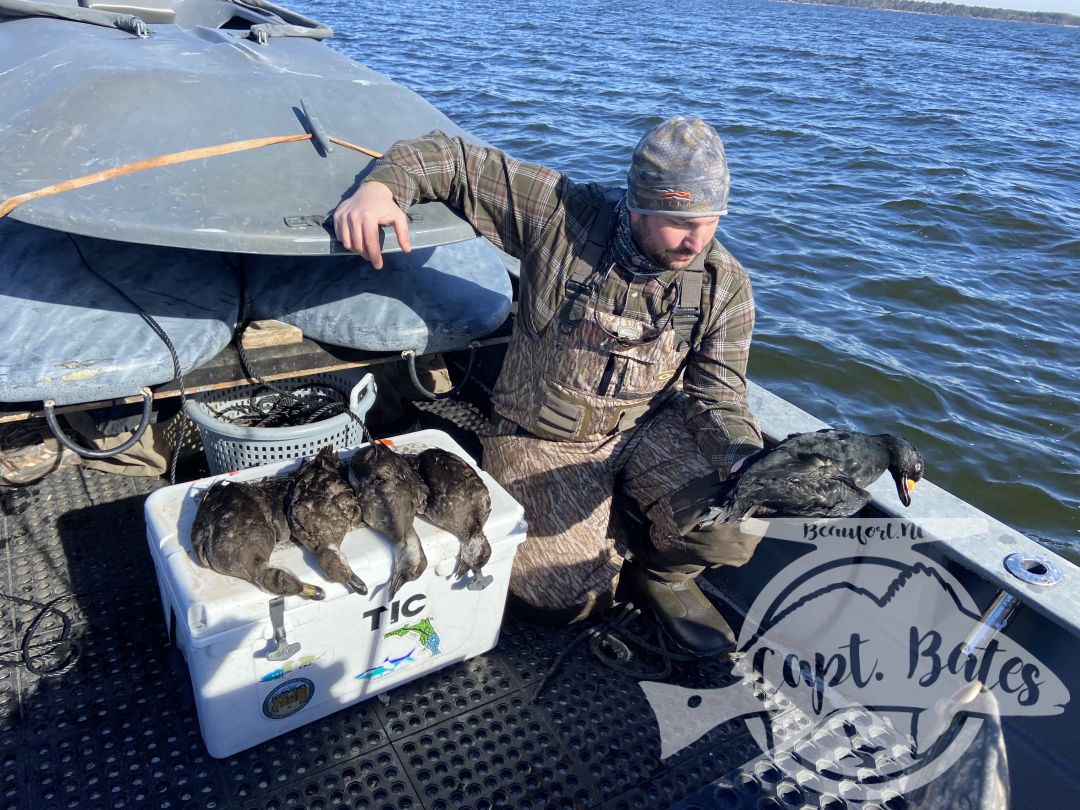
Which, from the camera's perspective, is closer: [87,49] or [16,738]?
[16,738]

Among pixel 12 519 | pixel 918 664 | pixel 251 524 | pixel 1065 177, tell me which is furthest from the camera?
pixel 1065 177

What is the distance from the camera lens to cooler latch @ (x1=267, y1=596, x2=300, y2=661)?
2.30 meters

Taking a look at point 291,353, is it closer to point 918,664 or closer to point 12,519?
point 12,519

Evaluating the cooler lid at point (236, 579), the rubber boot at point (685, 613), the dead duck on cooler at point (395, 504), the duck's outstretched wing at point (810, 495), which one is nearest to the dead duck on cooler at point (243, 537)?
the cooler lid at point (236, 579)

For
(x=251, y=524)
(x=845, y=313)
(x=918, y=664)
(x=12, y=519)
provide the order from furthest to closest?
(x=845, y=313) → (x=12, y=519) → (x=918, y=664) → (x=251, y=524)

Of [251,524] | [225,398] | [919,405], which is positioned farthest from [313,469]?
[919,405]

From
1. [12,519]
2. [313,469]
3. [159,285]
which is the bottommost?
[12,519]

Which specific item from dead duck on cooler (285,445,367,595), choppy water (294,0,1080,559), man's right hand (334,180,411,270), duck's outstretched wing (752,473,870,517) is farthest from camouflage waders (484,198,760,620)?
choppy water (294,0,1080,559)

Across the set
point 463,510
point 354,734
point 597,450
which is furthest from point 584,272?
point 354,734

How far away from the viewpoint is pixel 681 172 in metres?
2.74

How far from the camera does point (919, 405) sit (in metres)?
7.58

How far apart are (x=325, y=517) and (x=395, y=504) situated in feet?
0.71

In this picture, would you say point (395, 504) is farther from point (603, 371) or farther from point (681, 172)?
point (681, 172)

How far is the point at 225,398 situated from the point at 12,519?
1.04 meters
